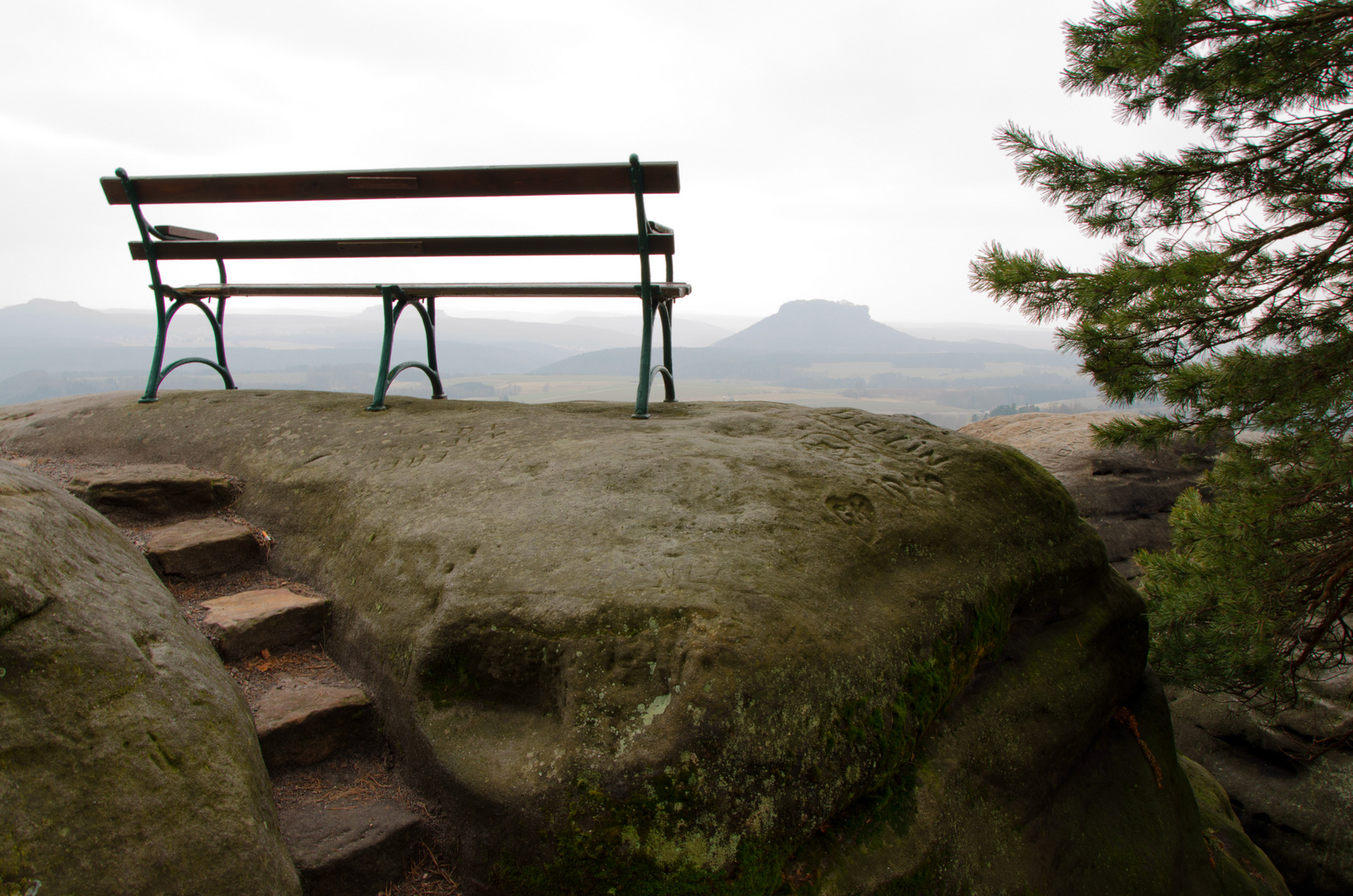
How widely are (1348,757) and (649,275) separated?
517 centimetres

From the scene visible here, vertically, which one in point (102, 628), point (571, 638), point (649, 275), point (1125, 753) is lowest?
point (1125, 753)

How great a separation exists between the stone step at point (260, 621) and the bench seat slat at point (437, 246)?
2.20 m

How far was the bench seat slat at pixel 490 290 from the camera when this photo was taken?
409cm

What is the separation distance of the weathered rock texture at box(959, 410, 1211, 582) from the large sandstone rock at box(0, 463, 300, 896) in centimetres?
580

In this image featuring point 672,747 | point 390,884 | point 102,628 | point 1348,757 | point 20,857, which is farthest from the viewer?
point 1348,757

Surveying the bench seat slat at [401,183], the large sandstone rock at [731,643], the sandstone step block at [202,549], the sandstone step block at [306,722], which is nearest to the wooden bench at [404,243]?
the bench seat slat at [401,183]

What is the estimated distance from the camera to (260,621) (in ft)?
8.54

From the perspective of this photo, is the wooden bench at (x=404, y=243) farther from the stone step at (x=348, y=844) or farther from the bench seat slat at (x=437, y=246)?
the stone step at (x=348, y=844)

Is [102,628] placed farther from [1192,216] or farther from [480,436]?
[1192,216]

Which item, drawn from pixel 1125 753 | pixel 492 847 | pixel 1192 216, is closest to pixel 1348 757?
pixel 1125 753

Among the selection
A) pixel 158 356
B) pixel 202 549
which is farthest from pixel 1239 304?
pixel 158 356

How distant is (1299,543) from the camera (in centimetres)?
352

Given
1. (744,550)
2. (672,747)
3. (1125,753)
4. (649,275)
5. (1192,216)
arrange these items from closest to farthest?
1. (672,747)
2. (744,550)
3. (1125,753)
4. (1192,216)
5. (649,275)

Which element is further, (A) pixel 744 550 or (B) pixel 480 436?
(B) pixel 480 436
